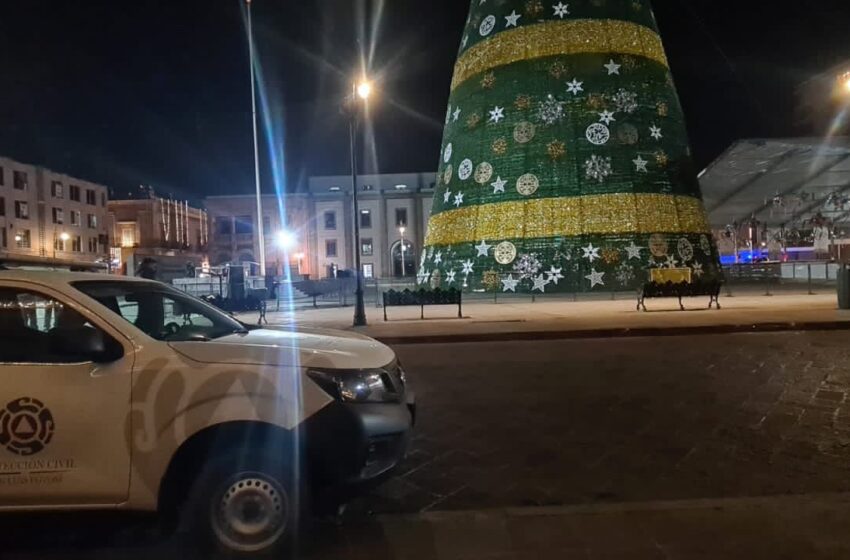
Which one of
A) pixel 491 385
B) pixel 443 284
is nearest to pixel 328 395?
pixel 491 385

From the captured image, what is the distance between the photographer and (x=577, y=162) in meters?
23.5

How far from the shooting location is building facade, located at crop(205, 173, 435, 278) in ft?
216

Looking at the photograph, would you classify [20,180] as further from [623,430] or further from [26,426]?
[26,426]

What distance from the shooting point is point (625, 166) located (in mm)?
23406

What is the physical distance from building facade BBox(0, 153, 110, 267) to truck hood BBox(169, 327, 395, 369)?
48872 millimetres

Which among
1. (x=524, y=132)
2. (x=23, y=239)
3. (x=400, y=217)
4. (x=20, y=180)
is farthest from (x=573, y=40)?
(x=23, y=239)

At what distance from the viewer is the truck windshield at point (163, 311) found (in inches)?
172

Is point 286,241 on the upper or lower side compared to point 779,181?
lower

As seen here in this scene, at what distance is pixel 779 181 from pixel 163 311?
176 feet

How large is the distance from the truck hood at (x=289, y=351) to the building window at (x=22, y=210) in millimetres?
59450

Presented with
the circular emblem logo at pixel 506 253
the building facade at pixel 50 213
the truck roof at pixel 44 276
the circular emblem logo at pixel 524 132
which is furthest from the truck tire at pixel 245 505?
the building facade at pixel 50 213

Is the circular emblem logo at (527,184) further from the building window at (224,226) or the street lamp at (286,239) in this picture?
Result: the building window at (224,226)

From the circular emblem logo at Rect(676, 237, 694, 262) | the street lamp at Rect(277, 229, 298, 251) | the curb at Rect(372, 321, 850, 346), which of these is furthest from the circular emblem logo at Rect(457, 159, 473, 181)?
the street lamp at Rect(277, 229, 298, 251)

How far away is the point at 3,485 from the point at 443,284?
21.9 metres
